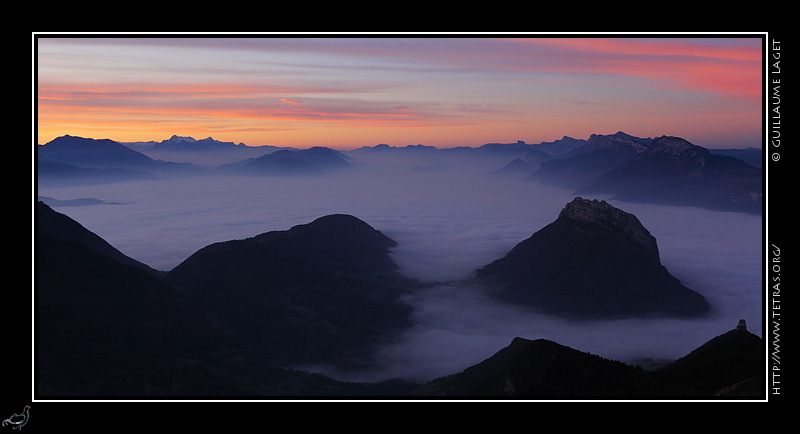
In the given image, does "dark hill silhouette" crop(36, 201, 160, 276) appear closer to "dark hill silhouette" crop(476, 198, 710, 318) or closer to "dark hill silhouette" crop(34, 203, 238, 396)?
"dark hill silhouette" crop(34, 203, 238, 396)

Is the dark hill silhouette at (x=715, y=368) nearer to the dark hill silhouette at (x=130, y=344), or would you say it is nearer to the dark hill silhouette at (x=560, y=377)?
the dark hill silhouette at (x=560, y=377)

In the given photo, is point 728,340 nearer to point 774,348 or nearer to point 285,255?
point 774,348

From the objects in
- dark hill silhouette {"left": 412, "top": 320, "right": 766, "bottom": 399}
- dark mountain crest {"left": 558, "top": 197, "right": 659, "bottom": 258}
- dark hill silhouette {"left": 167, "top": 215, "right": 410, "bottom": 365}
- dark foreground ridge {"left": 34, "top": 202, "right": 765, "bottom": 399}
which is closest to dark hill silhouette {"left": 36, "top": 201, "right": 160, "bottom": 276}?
dark foreground ridge {"left": 34, "top": 202, "right": 765, "bottom": 399}

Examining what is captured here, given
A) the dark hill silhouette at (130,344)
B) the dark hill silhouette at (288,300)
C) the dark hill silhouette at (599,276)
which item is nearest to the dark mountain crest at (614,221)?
the dark hill silhouette at (599,276)

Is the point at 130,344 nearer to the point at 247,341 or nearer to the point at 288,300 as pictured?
the point at 247,341

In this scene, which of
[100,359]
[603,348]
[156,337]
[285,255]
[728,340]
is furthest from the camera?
[285,255]

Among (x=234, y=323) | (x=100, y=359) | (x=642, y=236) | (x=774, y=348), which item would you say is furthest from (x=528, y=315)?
(x=774, y=348)
